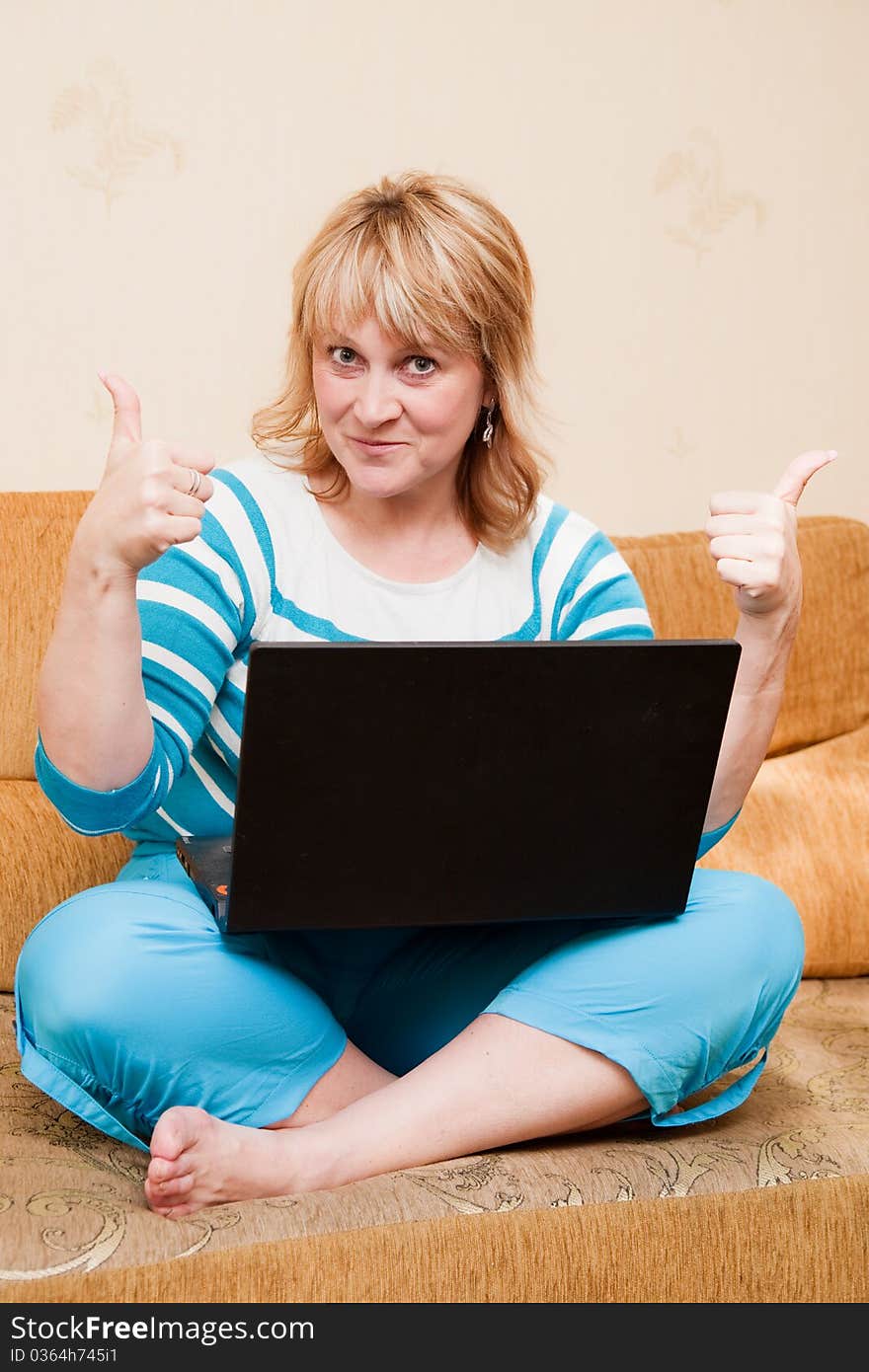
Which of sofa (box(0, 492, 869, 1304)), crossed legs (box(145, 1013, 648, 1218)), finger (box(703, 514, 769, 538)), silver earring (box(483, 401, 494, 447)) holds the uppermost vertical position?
silver earring (box(483, 401, 494, 447))

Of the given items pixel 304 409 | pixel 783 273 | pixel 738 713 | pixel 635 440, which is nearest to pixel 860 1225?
pixel 738 713

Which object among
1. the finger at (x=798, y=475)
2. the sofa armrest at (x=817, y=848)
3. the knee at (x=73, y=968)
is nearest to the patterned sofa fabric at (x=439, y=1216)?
the knee at (x=73, y=968)

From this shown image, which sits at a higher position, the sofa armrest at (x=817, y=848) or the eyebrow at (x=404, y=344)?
the eyebrow at (x=404, y=344)

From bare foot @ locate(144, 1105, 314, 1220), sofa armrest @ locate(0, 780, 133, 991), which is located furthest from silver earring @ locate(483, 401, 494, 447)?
bare foot @ locate(144, 1105, 314, 1220)

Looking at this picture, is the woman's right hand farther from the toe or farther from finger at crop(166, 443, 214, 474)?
the toe

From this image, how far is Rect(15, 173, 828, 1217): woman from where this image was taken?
44.5 inches

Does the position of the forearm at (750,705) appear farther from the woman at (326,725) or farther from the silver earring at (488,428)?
the silver earring at (488,428)

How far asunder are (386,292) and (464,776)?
1.55ft

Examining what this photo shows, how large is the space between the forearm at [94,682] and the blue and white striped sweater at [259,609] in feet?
0.09

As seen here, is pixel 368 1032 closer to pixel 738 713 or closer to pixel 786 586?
pixel 738 713

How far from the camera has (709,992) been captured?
123 cm

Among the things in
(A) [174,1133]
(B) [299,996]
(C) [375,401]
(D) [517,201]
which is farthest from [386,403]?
(D) [517,201]

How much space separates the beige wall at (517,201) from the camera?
195 centimetres

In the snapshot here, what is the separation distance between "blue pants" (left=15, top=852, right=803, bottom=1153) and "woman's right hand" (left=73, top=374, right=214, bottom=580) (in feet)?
0.94
